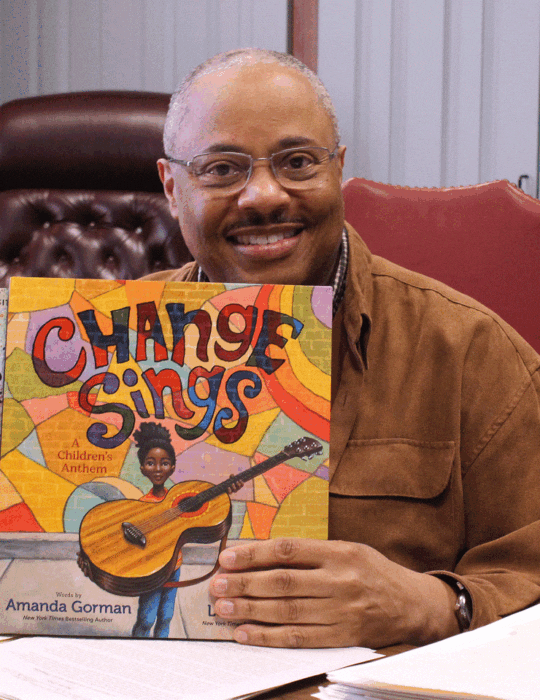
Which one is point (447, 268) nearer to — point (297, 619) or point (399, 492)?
point (399, 492)

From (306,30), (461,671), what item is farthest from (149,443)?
(306,30)

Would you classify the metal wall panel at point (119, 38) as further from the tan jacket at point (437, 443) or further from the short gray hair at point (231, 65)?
the tan jacket at point (437, 443)

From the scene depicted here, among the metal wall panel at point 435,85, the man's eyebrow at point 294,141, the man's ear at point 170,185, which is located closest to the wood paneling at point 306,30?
the metal wall panel at point 435,85

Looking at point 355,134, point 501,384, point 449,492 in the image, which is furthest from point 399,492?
point 355,134

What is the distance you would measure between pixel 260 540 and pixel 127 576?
0.40 ft

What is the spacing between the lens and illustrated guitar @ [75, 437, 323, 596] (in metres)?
0.64

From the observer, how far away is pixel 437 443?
2.93ft

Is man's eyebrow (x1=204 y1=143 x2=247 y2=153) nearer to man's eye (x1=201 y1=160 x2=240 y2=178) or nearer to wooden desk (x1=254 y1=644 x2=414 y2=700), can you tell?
man's eye (x1=201 y1=160 x2=240 y2=178)

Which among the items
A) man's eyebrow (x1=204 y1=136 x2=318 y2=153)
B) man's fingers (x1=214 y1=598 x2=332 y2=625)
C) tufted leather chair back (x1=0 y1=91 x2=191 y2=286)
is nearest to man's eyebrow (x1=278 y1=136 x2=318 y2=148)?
man's eyebrow (x1=204 y1=136 x2=318 y2=153)

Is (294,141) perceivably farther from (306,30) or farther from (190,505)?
(306,30)

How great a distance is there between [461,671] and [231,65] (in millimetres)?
764

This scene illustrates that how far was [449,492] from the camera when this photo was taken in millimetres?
892

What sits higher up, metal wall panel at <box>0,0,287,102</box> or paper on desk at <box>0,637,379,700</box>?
metal wall panel at <box>0,0,287,102</box>

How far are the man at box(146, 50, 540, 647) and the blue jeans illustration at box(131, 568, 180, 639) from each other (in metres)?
0.29
